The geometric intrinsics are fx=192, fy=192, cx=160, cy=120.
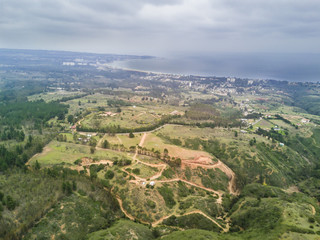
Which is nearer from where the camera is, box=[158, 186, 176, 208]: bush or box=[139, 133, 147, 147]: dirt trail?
box=[158, 186, 176, 208]: bush

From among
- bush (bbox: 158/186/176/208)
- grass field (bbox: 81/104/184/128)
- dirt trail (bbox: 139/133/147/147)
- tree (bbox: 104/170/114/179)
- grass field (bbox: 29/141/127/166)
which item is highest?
grass field (bbox: 81/104/184/128)

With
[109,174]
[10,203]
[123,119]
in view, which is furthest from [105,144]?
[10,203]

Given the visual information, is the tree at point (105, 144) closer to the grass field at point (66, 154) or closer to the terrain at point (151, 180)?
the terrain at point (151, 180)

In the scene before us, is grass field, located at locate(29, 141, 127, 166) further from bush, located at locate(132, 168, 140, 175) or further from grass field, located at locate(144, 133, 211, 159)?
grass field, located at locate(144, 133, 211, 159)

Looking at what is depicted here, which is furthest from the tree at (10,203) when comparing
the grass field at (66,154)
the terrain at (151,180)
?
the grass field at (66,154)

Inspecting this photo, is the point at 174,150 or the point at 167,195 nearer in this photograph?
the point at 167,195

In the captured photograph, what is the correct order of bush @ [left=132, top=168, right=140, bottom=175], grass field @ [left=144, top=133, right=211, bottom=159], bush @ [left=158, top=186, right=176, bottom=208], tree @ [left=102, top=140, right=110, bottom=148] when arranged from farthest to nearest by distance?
tree @ [left=102, top=140, right=110, bottom=148] → grass field @ [left=144, top=133, right=211, bottom=159] → bush @ [left=132, top=168, right=140, bottom=175] → bush @ [left=158, top=186, right=176, bottom=208]

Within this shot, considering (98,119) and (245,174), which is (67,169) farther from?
(245,174)

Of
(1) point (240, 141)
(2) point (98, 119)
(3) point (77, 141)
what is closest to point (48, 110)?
(2) point (98, 119)

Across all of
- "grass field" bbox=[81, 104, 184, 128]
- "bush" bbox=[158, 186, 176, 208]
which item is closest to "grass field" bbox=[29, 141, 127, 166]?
"bush" bbox=[158, 186, 176, 208]

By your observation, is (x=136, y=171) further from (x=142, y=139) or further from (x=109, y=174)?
(x=142, y=139)

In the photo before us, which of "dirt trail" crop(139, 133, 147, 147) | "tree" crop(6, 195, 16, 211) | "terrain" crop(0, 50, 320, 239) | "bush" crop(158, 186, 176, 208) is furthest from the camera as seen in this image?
"dirt trail" crop(139, 133, 147, 147)
